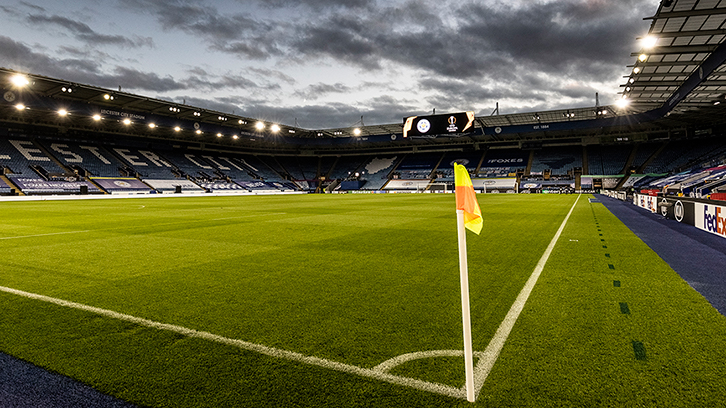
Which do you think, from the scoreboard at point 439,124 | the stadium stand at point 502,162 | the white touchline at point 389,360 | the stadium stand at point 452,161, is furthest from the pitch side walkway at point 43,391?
the stadium stand at point 502,162

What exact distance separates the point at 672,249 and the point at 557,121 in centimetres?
4846

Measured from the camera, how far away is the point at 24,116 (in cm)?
4162

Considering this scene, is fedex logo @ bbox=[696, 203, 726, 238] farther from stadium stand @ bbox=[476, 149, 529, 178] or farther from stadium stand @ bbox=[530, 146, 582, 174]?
stadium stand @ bbox=[476, 149, 529, 178]

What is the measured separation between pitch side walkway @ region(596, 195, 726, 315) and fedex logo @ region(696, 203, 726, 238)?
18 cm

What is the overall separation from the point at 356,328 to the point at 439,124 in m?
47.2

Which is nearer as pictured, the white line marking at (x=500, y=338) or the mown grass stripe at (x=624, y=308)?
the white line marking at (x=500, y=338)

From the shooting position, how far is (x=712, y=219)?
1038cm

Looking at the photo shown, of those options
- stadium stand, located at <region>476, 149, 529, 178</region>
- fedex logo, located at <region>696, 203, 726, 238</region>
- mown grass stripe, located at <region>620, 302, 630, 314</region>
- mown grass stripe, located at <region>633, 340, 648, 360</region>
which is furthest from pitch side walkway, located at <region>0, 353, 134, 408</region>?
stadium stand, located at <region>476, 149, 529, 178</region>

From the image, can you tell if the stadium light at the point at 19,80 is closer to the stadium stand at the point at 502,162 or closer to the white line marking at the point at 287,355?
the white line marking at the point at 287,355

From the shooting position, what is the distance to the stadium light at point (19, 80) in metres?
27.8

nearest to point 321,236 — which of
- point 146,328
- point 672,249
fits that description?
point 146,328

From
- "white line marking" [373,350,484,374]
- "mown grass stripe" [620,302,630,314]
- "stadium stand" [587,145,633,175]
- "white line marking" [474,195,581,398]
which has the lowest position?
"mown grass stripe" [620,302,630,314]

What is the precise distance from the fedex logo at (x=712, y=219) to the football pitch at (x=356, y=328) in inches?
178

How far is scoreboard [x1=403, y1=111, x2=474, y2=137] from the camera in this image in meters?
46.4
